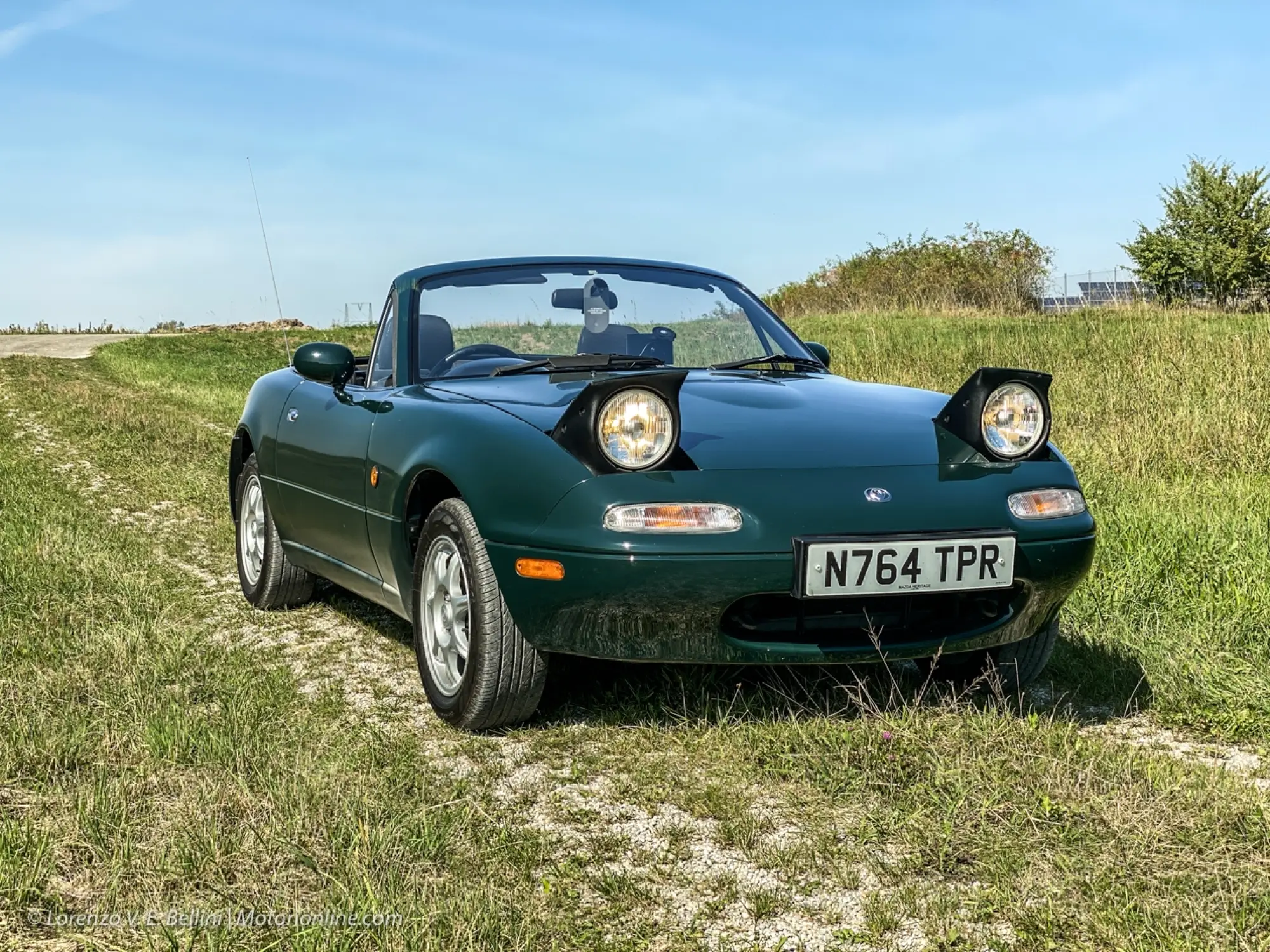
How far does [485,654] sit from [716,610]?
25.7 inches

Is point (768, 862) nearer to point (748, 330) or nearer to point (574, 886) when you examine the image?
point (574, 886)

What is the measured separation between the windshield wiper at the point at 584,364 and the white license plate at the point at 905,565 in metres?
1.34

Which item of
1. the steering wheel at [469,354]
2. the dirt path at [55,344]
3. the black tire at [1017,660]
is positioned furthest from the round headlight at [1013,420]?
the dirt path at [55,344]

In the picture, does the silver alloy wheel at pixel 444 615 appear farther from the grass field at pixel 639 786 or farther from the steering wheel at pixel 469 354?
the steering wheel at pixel 469 354

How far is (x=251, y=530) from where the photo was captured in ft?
19.1

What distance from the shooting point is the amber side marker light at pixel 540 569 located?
3303 millimetres

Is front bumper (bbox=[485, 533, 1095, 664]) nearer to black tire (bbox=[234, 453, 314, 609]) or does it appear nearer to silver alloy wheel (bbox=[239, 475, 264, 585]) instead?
black tire (bbox=[234, 453, 314, 609])

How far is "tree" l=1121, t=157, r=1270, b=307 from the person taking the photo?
44.3 metres

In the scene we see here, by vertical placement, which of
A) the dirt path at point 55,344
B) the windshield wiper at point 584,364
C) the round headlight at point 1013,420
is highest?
the dirt path at point 55,344

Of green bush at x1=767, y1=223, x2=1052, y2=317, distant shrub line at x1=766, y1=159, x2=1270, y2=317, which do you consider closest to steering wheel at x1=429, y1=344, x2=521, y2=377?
green bush at x1=767, y1=223, x2=1052, y2=317

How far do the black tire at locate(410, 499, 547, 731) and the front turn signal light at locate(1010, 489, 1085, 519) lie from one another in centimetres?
132

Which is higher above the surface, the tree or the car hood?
the tree

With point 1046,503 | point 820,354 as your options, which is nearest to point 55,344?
point 820,354

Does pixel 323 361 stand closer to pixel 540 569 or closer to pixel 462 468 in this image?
pixel 462 468
